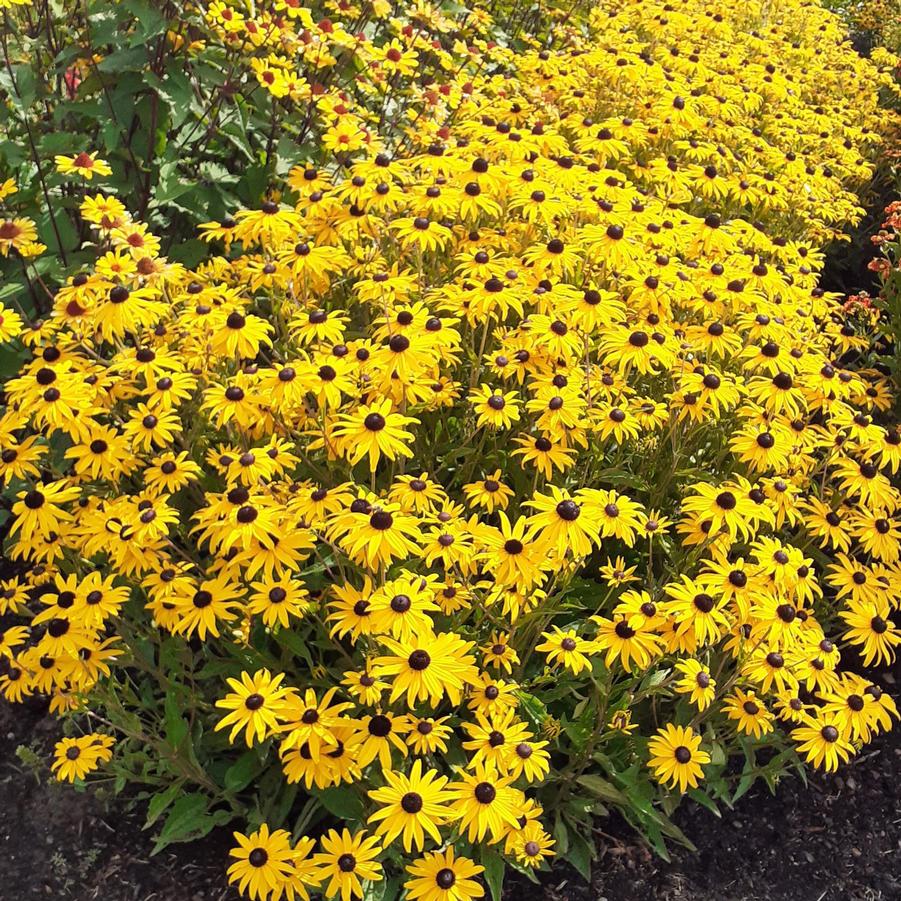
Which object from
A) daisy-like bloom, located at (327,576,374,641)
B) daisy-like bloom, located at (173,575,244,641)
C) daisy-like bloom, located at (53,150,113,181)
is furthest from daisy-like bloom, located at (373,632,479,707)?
daisy-like bloom, located at (53,150,113,181)

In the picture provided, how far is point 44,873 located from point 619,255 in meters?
A: 2.84

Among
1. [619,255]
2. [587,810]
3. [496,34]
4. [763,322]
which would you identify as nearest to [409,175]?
[619,255]

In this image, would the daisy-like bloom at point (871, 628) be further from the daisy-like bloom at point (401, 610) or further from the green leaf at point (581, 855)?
the daisy-like bloom at point (401, 610)

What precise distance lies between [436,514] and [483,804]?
2.60ft

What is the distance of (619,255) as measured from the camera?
3182 mm

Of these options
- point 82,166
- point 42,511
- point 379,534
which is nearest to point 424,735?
point 379,534

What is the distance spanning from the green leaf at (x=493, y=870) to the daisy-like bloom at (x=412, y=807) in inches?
18.1

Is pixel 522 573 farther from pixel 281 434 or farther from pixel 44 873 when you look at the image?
pixel 44 873

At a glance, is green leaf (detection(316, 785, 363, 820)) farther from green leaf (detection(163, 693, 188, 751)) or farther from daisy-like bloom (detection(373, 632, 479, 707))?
daisy-like bloom (detection(373, 632, 479, 707))

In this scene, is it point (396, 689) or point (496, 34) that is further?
point (496, 34)

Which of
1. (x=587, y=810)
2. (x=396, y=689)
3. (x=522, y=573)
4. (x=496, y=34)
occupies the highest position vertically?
(x=496, y=34)

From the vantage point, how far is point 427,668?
2.05m

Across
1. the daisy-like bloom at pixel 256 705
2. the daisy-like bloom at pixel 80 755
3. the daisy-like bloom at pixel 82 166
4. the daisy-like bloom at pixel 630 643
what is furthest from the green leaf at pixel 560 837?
the daisy-like bloom at pixel 82 166

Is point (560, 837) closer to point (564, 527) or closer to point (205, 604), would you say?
point (564, 527)
